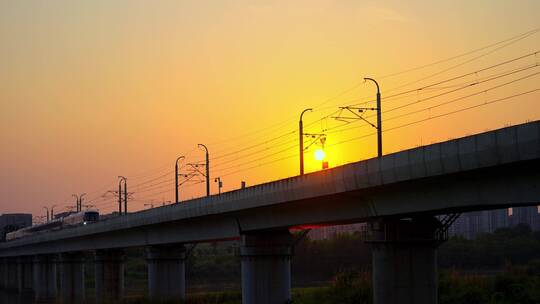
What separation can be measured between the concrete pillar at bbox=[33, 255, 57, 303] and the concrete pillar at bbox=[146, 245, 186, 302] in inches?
2298

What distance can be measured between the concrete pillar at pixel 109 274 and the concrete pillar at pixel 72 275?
1905 cm

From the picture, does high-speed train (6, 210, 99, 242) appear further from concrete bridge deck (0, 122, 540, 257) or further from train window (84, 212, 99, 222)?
concrete bridge deck (0, 122, 540, 257)

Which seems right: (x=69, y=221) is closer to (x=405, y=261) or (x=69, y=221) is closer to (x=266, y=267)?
(x=266, y=267)

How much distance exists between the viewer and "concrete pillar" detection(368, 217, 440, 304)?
3375 centimetres

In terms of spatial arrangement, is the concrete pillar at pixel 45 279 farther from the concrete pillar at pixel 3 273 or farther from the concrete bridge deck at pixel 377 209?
the concrete bridge deck at pixel 377 209

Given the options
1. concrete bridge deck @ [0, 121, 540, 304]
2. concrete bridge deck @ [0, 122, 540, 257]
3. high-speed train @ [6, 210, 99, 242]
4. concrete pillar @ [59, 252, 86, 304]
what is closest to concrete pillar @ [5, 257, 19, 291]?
high-speed train @ [6, 210, 99, 242]

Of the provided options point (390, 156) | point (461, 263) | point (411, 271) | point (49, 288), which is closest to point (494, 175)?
point (390, 156)

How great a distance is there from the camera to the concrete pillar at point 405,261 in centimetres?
3375

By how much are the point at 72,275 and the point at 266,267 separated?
209 feet

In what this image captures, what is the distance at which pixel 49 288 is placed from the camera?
124 m

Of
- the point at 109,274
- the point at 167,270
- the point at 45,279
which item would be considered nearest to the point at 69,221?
the point at 45,279

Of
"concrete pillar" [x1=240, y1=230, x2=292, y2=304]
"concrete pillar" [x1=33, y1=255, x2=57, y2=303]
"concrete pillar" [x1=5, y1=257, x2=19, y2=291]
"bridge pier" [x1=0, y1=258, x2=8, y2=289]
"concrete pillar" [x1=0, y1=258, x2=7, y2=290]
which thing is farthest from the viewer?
"concrete pillar" [x1=0, y1=258, x2=7, y2=290]

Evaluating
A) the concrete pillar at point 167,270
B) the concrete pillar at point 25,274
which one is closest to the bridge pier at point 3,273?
the concrete pillar at point 25,274

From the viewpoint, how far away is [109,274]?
280 ft
